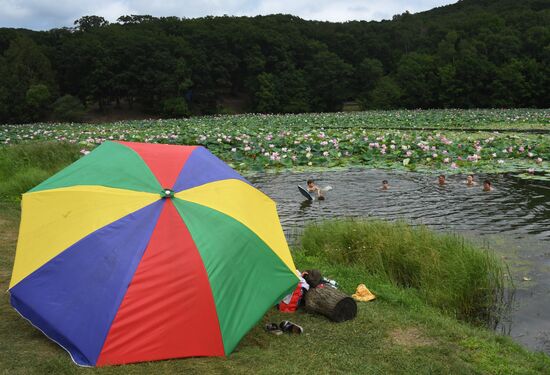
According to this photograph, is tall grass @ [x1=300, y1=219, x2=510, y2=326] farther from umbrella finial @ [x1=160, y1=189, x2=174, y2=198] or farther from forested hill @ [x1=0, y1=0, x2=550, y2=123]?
forested hill @ [x1=0, y1=0, x2=550, y2=123]

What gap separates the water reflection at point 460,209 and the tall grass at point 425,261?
371mm

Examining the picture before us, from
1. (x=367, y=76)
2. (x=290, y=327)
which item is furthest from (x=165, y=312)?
(x=367, y=76)

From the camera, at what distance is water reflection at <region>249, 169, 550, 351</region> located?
6.11 meters

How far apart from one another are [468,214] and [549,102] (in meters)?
49.7

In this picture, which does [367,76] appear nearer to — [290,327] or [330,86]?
[330,86]

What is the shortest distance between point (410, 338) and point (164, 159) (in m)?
2.91

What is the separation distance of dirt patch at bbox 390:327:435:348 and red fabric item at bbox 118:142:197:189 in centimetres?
250

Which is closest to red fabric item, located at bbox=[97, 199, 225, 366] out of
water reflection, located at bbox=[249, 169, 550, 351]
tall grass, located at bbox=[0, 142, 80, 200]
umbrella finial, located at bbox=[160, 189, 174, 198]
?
umbrella finial, located at bbox=[160, 189, 174, 198]

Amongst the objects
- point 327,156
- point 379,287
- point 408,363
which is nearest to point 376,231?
point 379,287

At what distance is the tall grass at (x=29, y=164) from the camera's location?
1097cm

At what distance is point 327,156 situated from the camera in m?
16.6

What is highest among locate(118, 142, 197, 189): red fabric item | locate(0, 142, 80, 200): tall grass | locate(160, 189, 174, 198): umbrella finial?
locate(118, 142, 197, 189): red fabric item

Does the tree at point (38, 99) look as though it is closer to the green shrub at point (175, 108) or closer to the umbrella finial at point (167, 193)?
the green shrub at point (175, 108)

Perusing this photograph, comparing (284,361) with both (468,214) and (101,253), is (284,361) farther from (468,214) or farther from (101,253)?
(468,214)
